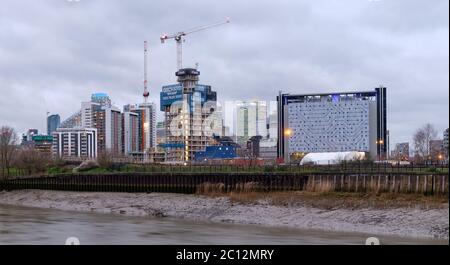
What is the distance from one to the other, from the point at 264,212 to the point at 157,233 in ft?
40.9

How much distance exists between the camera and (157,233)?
32.2m

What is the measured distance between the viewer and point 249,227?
3656 centimetres

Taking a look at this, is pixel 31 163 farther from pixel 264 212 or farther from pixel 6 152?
pixel 264 212

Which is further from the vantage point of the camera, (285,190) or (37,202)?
(37,202)

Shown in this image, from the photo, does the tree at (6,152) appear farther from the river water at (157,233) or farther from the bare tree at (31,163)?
the river water at (157,233)

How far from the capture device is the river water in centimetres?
2750

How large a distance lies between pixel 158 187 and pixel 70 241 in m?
55.2

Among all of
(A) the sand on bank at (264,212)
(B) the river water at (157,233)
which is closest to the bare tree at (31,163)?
(A) the sand on bank at (264,212)

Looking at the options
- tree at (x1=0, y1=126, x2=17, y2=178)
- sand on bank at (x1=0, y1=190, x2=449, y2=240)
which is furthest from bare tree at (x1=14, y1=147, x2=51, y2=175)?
sand on bank at (x1=0, y1=190, x2=449, y2=240)

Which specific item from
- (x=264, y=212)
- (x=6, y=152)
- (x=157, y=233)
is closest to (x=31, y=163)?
(x=6, y=152)

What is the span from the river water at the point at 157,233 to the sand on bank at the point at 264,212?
87.5 inches
